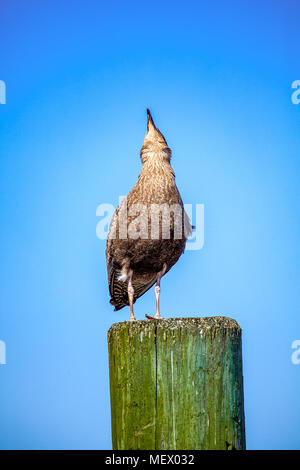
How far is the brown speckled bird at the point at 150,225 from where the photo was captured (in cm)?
623

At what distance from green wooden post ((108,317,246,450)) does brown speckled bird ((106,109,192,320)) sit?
7.36ft

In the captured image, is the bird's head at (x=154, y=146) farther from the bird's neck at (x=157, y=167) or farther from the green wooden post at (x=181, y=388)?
the green wooden post at (x=181, y=388)

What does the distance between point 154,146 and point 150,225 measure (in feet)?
3.41

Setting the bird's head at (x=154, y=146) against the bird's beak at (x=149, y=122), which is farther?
the bird's beak at (x=149, y=122)

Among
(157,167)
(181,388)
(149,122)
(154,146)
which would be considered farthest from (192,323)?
(149,122)

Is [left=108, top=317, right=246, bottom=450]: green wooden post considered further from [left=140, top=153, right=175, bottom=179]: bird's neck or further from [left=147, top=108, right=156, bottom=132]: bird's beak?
[left=147, top=108, right=156, bottom=132]: bird's beak

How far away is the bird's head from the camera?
21.9ft

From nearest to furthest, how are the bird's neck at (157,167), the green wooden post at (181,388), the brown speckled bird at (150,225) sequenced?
the green wooden post at (181,388) → the brown speckled bird at (150,225) → the bird's neck at (157,167)

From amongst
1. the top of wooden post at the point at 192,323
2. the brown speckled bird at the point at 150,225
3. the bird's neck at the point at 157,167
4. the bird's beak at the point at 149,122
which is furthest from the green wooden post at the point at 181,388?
the bird's beak at the point at 149,122
